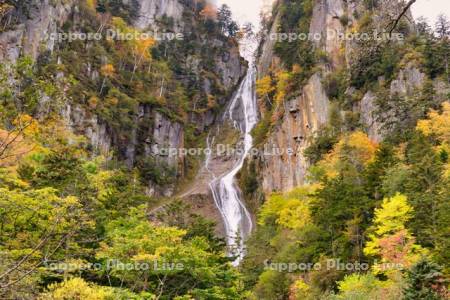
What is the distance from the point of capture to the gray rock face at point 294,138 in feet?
152

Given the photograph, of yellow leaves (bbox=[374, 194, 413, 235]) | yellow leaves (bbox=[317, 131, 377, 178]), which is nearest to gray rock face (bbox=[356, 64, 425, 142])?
yellow leaves (bbox=[317, 131, 377, 178])

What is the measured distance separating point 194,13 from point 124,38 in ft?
71.9

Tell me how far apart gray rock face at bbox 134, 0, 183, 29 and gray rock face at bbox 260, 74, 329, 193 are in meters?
34.9

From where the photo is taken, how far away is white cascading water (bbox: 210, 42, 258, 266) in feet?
155

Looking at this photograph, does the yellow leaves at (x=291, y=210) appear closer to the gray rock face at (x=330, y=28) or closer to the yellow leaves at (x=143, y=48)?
the gray rock face at (x=330, y=28)

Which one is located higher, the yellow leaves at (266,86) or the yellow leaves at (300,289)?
the yellow leaves at (266,86)

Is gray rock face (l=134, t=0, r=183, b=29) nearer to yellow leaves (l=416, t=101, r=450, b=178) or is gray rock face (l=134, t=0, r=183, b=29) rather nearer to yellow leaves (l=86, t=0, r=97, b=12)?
yellow leaves (l=86, t=0, r=97, b=12)

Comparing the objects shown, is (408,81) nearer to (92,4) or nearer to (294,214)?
(294,214)

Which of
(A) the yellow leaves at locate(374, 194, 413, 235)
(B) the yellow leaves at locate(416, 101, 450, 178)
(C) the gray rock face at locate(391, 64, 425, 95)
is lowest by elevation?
(A) the yellow leaves at locate(374, 194, 413, 235)

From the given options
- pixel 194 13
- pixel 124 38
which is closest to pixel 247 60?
pixel 194 13

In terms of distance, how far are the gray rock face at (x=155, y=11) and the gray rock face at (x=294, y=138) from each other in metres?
34.9

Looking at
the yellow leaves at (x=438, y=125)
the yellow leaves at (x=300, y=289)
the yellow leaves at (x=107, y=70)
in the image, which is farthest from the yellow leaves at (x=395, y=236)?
the yellow leaves at (x=107, y=70)

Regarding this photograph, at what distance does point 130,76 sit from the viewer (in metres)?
63.6

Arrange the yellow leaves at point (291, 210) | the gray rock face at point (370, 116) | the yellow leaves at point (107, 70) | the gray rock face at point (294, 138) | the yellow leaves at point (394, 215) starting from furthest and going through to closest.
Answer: the yellow leaves at point (107, 70)
the gray rock face at point (294, 138)
the gray rock face at point (370, 116)
the yellow leaves at point (291, 210)
the yellow leaves at point (394, 215)
